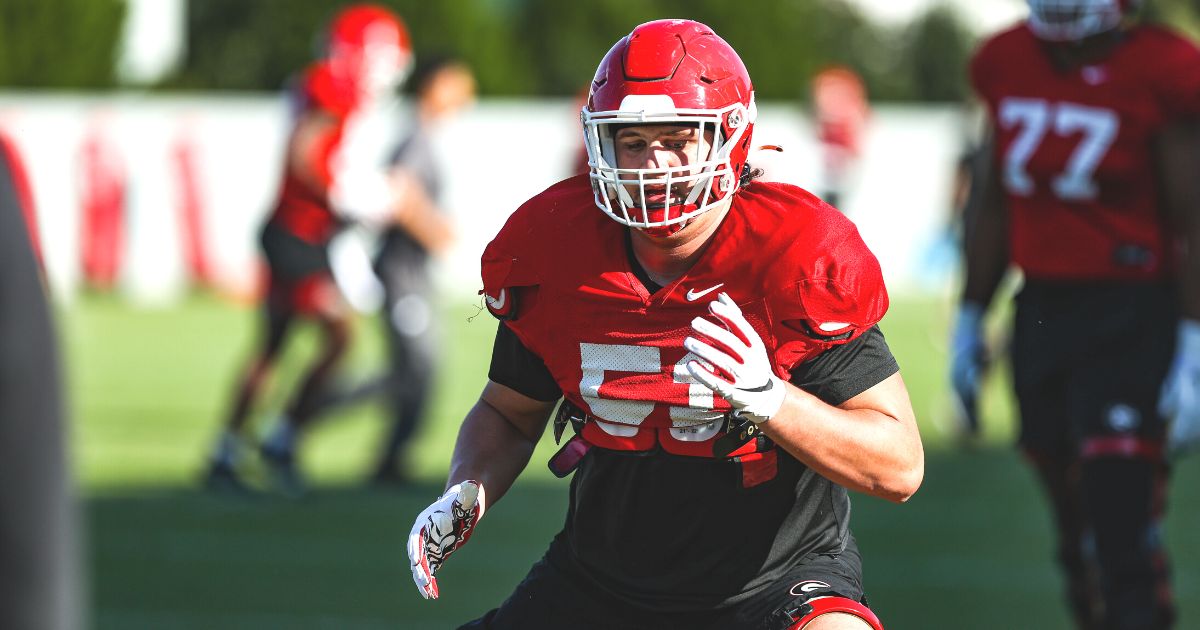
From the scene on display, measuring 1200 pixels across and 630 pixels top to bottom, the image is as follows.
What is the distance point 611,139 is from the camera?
2.97m

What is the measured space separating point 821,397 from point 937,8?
A: 24812mm

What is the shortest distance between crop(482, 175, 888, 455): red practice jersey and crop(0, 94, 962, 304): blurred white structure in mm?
12121

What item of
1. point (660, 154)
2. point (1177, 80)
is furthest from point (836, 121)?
point (660, 154)

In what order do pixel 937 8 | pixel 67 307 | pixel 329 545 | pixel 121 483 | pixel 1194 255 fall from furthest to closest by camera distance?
pixel 937 8, pixel 67 307, pixel 121 483, pixel 329 545, pixel 1194 255

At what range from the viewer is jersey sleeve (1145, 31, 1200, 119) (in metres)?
4.39

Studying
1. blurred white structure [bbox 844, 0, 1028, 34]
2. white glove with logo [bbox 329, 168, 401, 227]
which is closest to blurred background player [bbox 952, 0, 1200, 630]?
Result: white glove with logo [bbox 329, 168, 401, 227]

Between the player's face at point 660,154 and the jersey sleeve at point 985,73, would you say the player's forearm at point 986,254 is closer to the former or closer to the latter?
the jersey sleeve at point 985,73

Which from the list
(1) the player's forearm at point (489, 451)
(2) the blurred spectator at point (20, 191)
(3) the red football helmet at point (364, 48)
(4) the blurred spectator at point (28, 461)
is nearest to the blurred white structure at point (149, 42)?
(3) the red football helmet at point (364, 48)

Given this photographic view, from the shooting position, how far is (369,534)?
22.0 ft

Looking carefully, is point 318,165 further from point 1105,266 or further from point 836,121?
point 836,121

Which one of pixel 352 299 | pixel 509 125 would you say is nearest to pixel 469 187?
pixel 509 125

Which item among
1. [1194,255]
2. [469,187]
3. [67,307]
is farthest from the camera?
[469,187]

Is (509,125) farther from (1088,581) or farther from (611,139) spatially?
(611,139)

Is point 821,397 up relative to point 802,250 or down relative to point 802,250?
down
